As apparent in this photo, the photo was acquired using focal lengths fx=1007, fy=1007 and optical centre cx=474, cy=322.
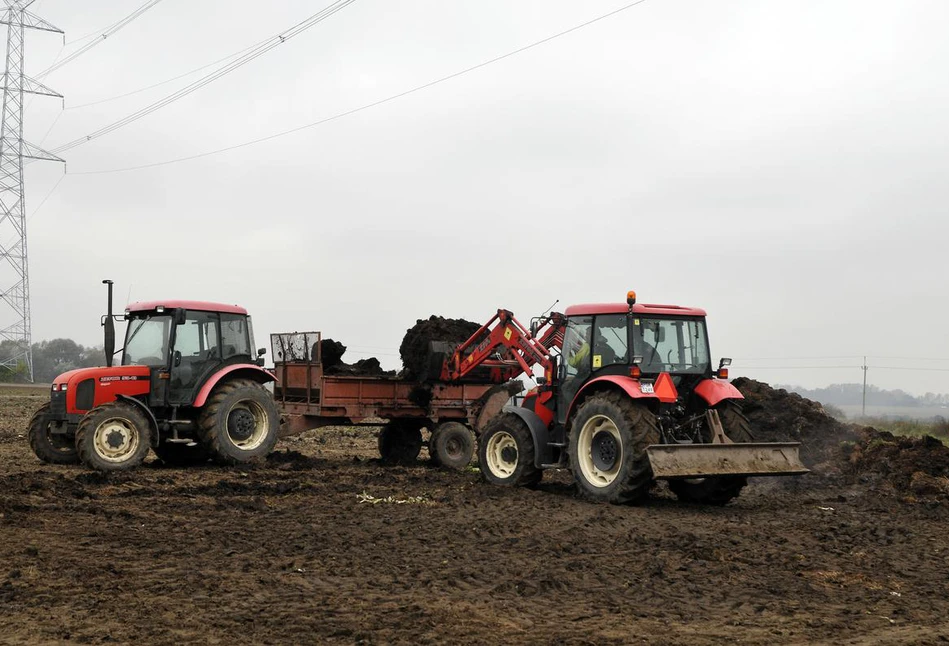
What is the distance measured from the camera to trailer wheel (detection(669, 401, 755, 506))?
1185 cm

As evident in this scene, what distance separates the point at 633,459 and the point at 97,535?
5.56 meters

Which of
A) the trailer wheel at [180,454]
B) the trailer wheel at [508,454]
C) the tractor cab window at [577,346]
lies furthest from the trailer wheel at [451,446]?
the tractor cab window at [577,346]

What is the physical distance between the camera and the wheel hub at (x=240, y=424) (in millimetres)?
14875

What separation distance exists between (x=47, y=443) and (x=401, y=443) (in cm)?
556

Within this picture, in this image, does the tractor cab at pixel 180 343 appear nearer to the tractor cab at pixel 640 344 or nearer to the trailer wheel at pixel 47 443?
the trailer wheel at pixel 47 443

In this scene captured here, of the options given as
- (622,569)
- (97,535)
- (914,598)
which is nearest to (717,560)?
(622,569)

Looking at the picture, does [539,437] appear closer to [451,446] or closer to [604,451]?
[604,451]

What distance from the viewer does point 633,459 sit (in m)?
11.1

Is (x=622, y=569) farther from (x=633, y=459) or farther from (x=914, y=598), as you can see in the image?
(x=633, y=459)

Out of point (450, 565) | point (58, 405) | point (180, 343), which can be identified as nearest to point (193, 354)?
point (180, 343)

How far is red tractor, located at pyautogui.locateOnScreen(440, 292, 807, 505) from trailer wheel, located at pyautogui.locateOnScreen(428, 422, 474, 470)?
2813mm

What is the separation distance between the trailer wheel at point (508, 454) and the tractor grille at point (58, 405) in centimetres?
590

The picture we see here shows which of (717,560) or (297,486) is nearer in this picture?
(717,560)

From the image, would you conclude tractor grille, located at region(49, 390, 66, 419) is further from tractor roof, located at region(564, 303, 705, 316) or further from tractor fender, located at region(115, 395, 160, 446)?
tractor roof, located at region(564, 303, 705, 316)
